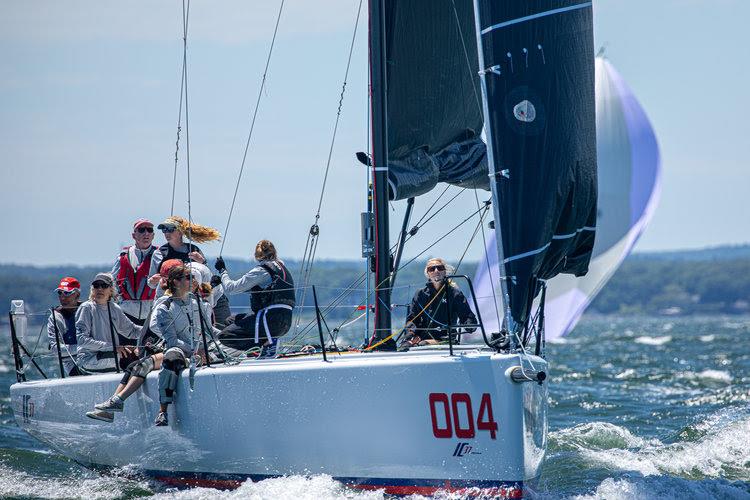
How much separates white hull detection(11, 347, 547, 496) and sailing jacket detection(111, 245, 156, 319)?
1266 mm

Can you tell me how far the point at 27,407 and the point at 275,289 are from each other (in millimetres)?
3182

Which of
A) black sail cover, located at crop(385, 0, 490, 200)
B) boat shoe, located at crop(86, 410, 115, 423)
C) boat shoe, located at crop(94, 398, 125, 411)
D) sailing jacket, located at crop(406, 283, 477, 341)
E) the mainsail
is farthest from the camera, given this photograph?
the mainsail

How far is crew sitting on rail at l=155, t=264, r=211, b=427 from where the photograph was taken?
312 inches

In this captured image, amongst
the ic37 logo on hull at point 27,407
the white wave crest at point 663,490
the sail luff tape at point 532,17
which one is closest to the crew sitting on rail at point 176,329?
the ic37 logo on hull at point 27,407

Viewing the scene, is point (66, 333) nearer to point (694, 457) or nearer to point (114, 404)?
point (114, 404)

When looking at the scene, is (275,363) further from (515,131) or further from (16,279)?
(16,279)

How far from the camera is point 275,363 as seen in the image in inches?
302

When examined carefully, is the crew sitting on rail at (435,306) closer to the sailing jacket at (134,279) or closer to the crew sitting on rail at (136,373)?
the crew sitting on rail at (136,373)

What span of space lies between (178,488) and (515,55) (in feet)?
12.9

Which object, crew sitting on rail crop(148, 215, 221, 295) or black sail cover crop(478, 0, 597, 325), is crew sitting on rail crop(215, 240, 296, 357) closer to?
crew sitting on rail crop(148, 215, 221, 295)

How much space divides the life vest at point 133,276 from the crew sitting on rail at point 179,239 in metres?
0.18

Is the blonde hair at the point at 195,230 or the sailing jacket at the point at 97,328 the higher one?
the blonde hair at the point at 195,230

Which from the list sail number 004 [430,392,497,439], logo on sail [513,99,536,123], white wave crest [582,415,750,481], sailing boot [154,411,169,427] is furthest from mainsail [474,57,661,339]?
sail number 004 [430,392,497,439]

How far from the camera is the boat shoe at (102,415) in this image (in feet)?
27.5
